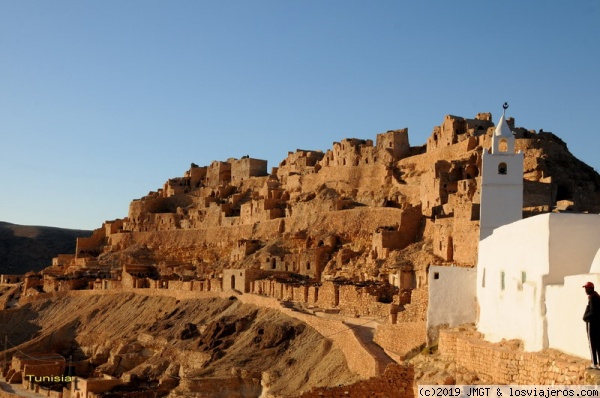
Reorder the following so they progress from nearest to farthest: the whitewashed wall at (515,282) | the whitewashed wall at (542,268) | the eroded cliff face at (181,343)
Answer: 1. the whitewashed wall at (542,268)
2. the whitewashed wall at (515,282)
3. the eroded cliff face at (181,343)

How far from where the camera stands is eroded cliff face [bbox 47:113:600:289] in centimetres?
3538

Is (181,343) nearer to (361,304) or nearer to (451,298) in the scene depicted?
(361,304)

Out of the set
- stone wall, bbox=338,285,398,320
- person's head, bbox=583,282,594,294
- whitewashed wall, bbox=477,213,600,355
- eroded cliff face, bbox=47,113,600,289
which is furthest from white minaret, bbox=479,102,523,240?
eroded cliff face, bbox=47,113,600,289

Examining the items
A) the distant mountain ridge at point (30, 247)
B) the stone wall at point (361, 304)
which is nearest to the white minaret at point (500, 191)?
the stone wall at point (361, 304)

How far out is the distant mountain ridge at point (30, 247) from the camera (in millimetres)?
93312

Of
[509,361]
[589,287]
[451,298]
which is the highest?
[589,287]

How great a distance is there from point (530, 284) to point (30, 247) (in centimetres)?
9370

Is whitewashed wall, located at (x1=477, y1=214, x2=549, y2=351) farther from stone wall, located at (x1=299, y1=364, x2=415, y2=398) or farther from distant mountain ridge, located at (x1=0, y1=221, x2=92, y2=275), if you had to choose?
distant mountain ridge, located at (x1=0, y1=221, x2=92, y2=275)

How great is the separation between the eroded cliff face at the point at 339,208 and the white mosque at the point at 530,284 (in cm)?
1309

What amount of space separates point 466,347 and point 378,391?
8.52 feet

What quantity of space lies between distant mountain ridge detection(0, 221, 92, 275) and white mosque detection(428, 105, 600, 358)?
266 ft

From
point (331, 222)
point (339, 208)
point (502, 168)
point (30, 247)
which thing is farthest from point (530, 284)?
point (30, 247)

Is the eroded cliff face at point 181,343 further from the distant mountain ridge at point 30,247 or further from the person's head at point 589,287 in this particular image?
the distant mountain ridge at point 30,247

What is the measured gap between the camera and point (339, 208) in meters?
47.9
